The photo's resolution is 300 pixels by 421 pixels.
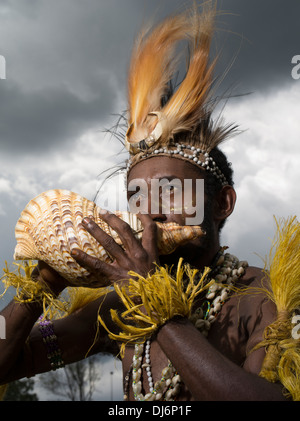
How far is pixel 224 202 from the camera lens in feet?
10.9

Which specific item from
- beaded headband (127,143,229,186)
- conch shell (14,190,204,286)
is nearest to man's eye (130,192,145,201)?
beaded headband (127,143,229,186)

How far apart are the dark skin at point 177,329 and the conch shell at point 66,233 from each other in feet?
0.26

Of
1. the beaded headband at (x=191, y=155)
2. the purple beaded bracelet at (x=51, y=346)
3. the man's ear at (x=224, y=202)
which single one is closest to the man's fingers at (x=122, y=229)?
the beaded headband at (x=191, y=155)

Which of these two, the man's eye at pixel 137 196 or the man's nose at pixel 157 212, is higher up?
the man's eye at pixel 137 196

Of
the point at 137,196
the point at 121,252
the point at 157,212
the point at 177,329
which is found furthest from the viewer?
the point at 137,196

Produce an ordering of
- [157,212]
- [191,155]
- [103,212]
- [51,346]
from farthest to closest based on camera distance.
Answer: [51,346] → [191,155] → [157,212] → [103,212]

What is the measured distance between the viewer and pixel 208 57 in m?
3.39

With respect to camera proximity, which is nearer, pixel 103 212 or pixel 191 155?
pixel 103 212

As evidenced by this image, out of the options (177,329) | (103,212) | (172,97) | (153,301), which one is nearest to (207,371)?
(177,329)

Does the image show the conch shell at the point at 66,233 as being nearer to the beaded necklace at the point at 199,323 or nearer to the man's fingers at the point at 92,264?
the man's fingers at the point at 92,264

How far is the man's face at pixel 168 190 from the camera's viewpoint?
9.49 feet

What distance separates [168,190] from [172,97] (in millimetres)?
737

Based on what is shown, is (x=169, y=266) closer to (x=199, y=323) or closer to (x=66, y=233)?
(x=199, y=323)
